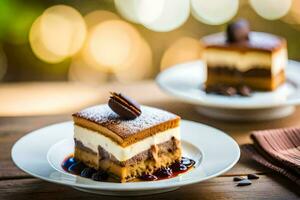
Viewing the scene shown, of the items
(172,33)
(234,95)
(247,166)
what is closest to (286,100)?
(234,95)

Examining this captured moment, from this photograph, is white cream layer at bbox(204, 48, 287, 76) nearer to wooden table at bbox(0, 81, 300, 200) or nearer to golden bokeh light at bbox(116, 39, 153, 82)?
wooden table at bbox(0, 81, 300, 200)

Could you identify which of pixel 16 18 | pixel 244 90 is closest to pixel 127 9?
pixel 16 18

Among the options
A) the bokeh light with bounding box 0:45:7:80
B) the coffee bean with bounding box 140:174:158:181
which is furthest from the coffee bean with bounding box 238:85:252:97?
the bokeh light with bounding box 0:45:7:80

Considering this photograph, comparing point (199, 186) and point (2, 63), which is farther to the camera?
point (2, 63)

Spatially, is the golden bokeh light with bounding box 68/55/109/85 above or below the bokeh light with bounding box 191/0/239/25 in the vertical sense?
below

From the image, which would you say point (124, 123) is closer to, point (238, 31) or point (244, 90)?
point (244, 90)

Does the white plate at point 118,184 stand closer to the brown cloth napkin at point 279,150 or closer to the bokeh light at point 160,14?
the brown cloth napkin at point 279,150
